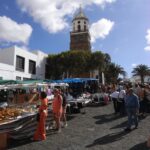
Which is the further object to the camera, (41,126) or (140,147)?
(41,126)

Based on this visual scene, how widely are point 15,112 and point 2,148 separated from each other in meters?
2.19

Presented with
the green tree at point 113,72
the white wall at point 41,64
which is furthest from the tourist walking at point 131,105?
the green tree at point 113,72

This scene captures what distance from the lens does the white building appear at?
123 ft

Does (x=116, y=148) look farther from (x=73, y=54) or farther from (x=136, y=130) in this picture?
(x=73, y=54)

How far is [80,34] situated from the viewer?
7769 centimetres

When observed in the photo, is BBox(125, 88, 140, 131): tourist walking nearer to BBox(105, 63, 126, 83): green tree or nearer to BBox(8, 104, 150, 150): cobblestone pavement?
BBox(8, 104, 150, 150): cobblestone pavement

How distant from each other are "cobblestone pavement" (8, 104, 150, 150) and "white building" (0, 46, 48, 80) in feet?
79.5

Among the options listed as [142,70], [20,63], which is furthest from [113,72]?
[20,63]

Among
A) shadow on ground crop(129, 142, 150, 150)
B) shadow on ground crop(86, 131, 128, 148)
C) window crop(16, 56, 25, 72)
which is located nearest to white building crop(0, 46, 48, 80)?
window crop(16, 56, 25, 72)

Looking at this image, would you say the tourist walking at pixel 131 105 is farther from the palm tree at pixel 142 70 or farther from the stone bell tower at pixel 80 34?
the stone bell tower at pixel 80 34

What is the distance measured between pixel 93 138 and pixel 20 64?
32.6 m

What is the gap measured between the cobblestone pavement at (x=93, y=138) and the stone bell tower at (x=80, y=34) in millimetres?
63457

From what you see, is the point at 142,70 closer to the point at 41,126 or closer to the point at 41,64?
the point at 41,64

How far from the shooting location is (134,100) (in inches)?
465
